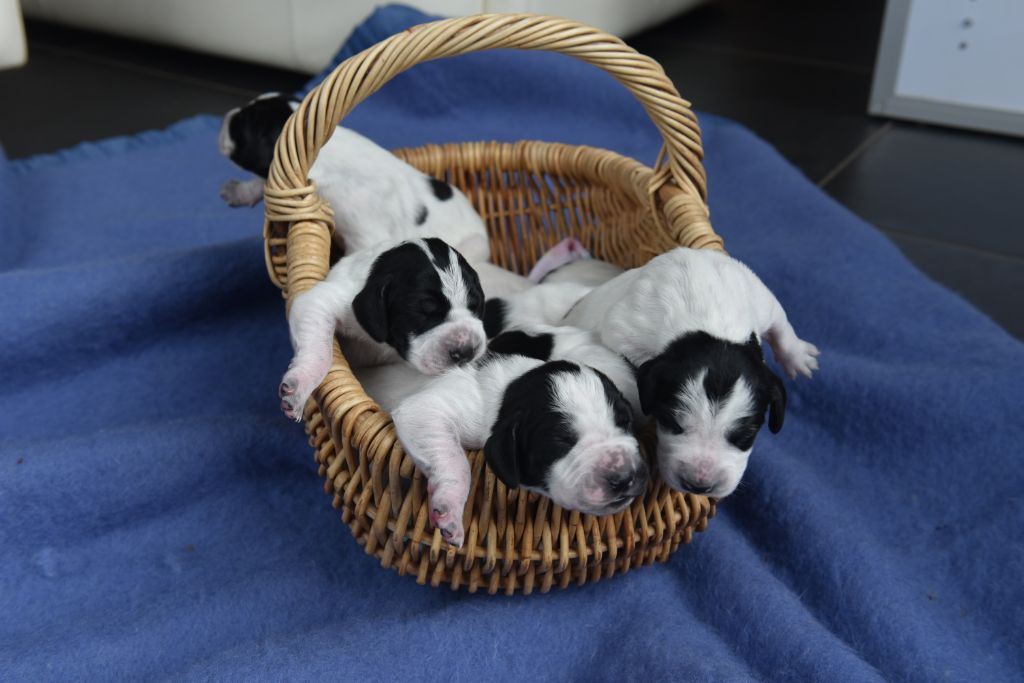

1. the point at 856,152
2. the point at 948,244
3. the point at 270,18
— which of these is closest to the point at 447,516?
the point at 948,244

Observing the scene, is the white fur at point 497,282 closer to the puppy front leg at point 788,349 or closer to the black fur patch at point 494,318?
the black fur patch at point 494,318

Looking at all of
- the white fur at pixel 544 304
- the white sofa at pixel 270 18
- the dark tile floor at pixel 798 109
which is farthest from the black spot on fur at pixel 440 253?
the white sofa at pixel 270 18

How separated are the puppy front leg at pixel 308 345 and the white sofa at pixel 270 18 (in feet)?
8.28

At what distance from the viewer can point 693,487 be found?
1325 mm

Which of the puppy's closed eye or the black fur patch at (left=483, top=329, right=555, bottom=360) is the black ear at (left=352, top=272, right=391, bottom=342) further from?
the puppy's closed eye

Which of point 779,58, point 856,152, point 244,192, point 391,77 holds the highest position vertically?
point 391,77

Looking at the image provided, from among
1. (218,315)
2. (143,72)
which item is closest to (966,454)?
(218,315)

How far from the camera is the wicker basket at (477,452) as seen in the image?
1345 mm

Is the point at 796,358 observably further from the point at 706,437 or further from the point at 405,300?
the point at 405,300

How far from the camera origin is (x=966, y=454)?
189 cm

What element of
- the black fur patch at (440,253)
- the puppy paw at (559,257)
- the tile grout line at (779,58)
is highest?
the black fur patch at (440,253)

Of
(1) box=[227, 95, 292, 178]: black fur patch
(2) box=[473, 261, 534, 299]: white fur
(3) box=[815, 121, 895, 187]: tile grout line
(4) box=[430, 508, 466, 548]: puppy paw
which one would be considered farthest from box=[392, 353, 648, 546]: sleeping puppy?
(3) box=[815, 121, 895, 187]: tile grout line

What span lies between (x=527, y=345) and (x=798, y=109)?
3004 mm

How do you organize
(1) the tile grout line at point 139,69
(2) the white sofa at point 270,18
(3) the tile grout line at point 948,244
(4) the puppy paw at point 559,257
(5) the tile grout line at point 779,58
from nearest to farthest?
(4) the puppy paw at point 559,257
(3) the tile grout line at point 948,244
(2) the white sofa at point 270,18
(1) the tile grout line at point 139,69
(5) the tile grout line at point 779,58
